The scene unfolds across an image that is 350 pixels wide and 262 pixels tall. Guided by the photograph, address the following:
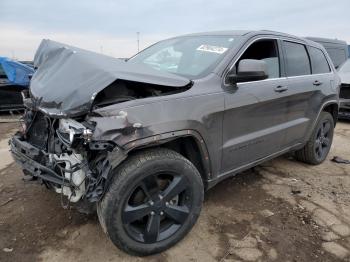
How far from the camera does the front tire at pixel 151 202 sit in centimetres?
251

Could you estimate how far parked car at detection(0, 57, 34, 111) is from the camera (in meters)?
8.48

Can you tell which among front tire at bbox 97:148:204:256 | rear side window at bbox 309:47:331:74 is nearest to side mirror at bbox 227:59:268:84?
front tire at bbox 97:148:204:256

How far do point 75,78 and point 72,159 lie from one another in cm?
68

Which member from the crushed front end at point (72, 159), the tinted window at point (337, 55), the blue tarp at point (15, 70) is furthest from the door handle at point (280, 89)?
the tinted window at point (337, 55)

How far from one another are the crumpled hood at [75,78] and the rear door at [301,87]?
173 centimetres

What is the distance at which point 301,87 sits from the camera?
13.8 feet

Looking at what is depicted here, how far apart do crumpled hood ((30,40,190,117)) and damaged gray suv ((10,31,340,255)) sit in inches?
0.4

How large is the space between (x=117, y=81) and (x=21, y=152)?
3.58ft

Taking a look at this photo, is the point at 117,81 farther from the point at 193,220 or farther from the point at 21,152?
the point at 193,220

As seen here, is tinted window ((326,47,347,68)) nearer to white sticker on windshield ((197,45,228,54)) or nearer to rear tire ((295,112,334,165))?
rear tire ((295,112,334,165))

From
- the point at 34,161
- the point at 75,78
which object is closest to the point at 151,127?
the point at 75,78

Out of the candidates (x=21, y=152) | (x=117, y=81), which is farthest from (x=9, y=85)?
(x=117, y=81)

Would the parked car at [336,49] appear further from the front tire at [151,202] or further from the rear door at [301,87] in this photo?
the front tire at [151,202]

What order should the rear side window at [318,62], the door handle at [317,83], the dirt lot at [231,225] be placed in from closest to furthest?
the dirt lot at [231,225] → the door handle at [317,83] → the rear side window at [318,62]
